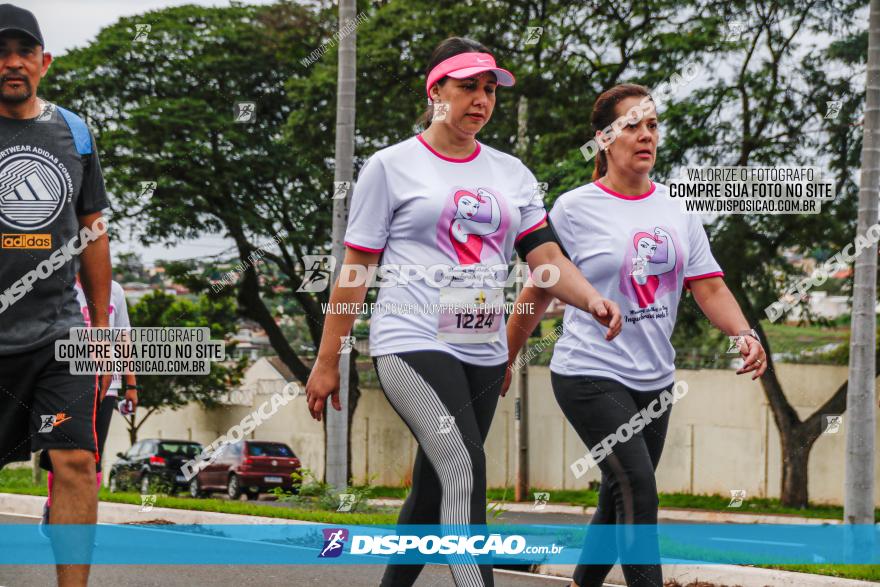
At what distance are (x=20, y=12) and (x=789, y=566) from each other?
14.8ft

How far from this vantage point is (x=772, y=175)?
1686 centimetres

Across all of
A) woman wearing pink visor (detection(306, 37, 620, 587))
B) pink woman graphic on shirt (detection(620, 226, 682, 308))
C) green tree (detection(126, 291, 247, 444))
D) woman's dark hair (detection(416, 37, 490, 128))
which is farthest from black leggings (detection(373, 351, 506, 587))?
green tree (detection(126, 291, 247, 444))

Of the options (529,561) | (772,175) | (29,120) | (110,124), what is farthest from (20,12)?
(110,124)

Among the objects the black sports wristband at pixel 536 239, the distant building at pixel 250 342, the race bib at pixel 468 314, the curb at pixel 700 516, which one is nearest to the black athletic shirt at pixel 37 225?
the race bib at pixel 468 314

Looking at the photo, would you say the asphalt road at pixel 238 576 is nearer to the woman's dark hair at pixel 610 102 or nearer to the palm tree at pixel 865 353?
the woman's dark hair at pixel 610 102

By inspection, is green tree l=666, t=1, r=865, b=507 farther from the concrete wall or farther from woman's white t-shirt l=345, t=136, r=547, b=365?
woman's white t-shirt l=345, t=136, r=547, b=365

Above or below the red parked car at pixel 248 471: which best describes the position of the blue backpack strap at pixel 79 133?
above

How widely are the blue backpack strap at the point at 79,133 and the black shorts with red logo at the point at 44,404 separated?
0.67 meters

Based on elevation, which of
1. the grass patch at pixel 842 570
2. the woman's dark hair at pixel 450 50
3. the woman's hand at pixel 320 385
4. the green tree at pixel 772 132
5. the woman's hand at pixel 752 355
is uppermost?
the green tree at pixel 772 132

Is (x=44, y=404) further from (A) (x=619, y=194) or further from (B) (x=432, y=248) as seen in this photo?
(A) (x=619, y=194)

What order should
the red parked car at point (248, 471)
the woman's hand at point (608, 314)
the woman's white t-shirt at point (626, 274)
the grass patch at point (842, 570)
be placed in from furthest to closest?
the red parked car at point (248, 471), the grass patch at point (842, 570), the woman's white t-shirt at point (626, 274), the woman's hand at point (608, 314)

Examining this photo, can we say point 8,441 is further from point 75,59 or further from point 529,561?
point 75,59

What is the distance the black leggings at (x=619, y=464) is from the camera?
163 inches

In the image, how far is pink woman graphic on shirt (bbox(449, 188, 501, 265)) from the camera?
4055mm
